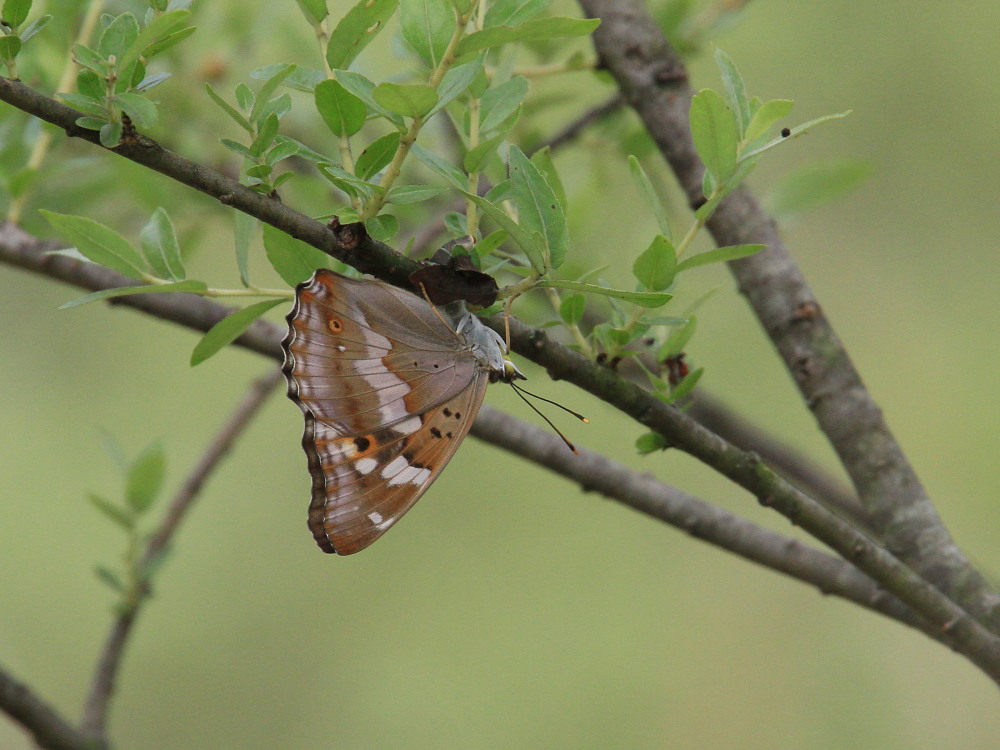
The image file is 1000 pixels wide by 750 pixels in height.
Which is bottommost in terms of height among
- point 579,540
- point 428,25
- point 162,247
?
→ point 579,540

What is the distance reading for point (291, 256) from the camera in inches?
28.3

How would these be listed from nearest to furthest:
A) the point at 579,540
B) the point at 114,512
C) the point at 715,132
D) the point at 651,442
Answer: the point at 715,132 → the point at 651,442 → the point at 114,512 → the point at 579,540

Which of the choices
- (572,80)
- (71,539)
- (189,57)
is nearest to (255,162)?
(189,57)

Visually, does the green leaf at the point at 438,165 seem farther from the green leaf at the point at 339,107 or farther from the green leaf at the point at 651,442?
the green leaf at the point at 651,442

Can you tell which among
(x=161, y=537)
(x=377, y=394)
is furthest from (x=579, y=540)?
(x=377, y=394)

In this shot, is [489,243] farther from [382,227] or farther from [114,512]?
[114,512]

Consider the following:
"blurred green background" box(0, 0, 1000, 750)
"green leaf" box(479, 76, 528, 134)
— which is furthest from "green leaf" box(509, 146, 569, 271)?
"blurred green background" box(0, 0, 1000, 750)

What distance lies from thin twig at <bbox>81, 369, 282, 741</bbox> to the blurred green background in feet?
4.96

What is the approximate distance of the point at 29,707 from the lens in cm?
106

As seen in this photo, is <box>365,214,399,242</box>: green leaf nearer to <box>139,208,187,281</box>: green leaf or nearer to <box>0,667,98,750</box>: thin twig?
<box>139,208,187,281</box>: green leaf

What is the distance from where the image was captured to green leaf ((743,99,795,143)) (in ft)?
2.22

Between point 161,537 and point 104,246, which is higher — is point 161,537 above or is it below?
below

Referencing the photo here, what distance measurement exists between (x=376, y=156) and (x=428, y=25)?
0.09 meters

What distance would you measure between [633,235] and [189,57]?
0.80 meters
